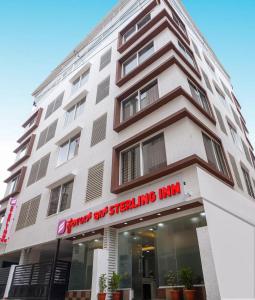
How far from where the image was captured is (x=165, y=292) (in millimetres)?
7746

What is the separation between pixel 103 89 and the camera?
15281mm

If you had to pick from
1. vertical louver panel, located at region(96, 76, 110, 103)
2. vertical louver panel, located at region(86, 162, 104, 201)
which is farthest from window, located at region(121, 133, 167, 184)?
vertical louver panel, located at region(96, 76, 110, 103)

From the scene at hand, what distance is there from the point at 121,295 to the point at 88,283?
→ 1980mm

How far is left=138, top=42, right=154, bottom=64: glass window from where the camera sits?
537 inches

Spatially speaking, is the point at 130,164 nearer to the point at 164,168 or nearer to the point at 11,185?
the point at 164,168

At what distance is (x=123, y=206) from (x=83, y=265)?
152 inches

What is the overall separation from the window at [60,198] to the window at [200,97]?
26.8 feet

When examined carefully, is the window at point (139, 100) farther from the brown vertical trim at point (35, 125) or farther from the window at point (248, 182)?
the brown vertical trim at point (35, 125)

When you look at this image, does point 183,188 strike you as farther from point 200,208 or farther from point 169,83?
point 169,83

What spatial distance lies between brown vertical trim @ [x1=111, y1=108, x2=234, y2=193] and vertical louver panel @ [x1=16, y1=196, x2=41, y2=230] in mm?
7119

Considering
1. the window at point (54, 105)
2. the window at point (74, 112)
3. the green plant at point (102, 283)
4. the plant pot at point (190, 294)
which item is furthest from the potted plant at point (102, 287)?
the window at point (54, 105)

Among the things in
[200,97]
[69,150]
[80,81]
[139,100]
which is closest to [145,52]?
[139,100]

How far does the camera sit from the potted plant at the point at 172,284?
7316mm

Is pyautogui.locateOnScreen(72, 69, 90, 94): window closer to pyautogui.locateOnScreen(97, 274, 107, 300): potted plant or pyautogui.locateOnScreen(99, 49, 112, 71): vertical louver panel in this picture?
pyautogui.locateOnScreen(99, 49, 112, 71): vertical louver panel
